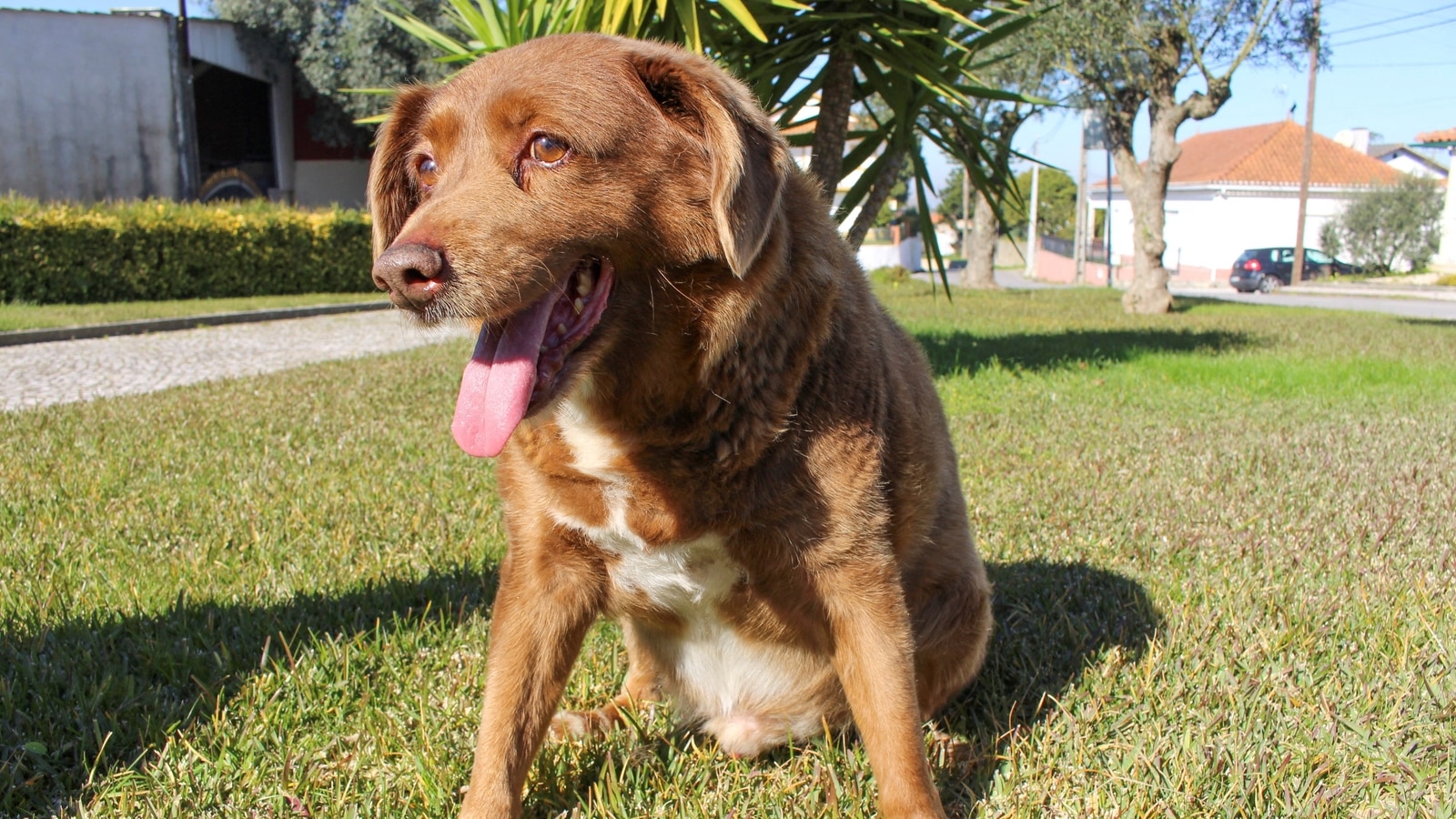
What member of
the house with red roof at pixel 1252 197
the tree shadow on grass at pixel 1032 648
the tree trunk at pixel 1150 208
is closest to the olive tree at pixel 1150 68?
the tree trunk at pixel 1150 208

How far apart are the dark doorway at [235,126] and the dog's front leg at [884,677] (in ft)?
96.3

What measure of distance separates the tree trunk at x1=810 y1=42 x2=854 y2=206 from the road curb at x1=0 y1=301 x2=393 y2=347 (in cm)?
892

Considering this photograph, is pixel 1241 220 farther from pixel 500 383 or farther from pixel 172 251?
pixel 500 383

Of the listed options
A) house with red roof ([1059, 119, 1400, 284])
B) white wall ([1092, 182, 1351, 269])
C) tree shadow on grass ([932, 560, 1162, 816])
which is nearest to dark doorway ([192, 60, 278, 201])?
tree shadow on grass ([932, 560, 1162, 816])

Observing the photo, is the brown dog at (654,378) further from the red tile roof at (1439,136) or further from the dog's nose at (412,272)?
the red tile roof at (1439,136)

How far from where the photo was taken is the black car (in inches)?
1433

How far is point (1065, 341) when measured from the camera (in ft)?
38.5

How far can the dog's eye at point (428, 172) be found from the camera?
2172 millimetres

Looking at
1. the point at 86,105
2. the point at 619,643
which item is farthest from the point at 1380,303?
the point at 86,105

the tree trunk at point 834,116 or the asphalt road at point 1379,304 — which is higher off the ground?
the tree trunk at point 834,116

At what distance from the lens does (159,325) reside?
42.9 ft

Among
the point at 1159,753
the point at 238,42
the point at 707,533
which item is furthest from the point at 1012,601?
the point at 238,42

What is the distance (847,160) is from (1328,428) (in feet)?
12.5

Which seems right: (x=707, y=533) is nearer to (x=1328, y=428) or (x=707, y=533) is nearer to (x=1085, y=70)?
(x=1328, y=428)
